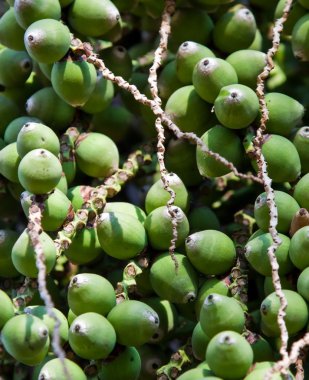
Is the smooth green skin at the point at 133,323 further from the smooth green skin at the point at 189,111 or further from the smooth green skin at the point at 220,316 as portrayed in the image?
the smooth green skin at the point at 189,111

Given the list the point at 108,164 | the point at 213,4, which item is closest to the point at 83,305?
the point at 108,164

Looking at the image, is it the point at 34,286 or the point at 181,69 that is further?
Answer: the point at 181,69

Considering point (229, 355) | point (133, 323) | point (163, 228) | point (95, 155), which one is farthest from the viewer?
point (95, 155)

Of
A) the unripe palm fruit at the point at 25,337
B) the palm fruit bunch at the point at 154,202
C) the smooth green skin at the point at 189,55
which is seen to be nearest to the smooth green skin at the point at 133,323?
the palm fruit bunch at the point at 154,202

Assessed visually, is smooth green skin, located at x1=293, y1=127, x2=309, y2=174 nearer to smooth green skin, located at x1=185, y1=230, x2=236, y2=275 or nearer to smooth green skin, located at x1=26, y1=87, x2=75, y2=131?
smooth green skin, located at x1=185, y1=230, x2=236, y2=275

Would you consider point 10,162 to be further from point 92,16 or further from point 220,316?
point 220,316

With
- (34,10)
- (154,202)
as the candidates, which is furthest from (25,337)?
(34,10)

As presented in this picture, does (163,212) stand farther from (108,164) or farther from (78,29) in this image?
(78,29)
